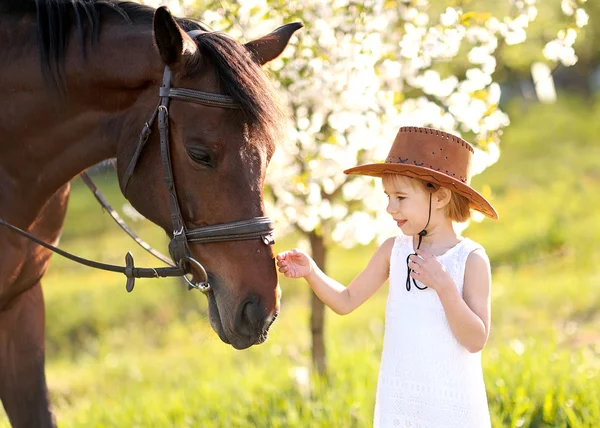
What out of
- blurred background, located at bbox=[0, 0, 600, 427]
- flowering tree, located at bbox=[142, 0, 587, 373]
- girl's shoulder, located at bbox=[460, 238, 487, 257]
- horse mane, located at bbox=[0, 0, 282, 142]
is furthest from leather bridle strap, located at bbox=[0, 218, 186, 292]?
flowering tree, located at bbox=[142, 0, 587, 373]

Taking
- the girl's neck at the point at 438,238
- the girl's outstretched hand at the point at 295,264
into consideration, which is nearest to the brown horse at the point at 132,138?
the girl's outstretched hand at the point at 295,264

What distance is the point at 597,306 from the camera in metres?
7.73

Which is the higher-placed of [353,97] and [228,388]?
[353,97]

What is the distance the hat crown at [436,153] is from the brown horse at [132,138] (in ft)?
1.54

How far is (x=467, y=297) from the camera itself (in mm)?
2594

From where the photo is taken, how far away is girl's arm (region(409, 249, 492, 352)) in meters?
2.50

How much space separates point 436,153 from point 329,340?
4.69 m

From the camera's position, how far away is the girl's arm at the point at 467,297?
8.20ft

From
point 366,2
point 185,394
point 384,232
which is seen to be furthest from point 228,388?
point 366,2

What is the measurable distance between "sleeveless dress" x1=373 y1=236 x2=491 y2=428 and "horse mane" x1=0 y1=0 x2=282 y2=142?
2.50ft

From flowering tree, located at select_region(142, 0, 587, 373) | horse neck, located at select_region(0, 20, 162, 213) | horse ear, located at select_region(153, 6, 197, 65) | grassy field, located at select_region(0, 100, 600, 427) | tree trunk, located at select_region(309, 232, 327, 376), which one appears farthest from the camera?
tree trunk, located at select_region(309, 232, 327, 376)

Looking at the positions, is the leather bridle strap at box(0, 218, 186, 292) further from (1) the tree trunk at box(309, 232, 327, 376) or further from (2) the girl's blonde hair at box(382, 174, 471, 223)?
(1) the tree trunk at box(309, 232, 327, 376)

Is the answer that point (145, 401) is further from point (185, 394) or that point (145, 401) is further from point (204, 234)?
point (204, 234)

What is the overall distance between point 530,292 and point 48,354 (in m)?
5.57
